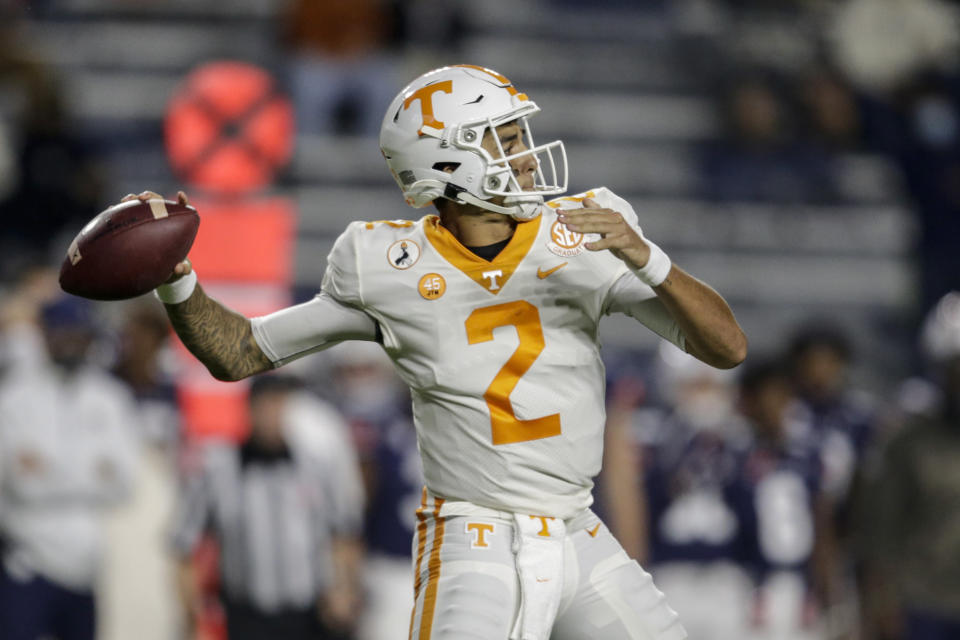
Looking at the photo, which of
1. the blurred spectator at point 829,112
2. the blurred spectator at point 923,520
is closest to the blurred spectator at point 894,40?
the blurred spectator at point 829,112

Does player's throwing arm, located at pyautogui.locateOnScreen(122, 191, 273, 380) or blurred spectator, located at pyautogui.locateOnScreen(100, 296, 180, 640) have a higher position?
player's throwing arm, located at pyautogui.locateOnScreen(122, 191, 273, 380)

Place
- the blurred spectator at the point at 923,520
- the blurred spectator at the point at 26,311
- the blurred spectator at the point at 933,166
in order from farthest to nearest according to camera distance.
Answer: the blurred spectator at the point at 933,166, the blurred spectator at the point at 26,311, the blurred spectator at the point at 923,520

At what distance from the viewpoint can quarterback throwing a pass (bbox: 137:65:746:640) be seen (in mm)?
3344

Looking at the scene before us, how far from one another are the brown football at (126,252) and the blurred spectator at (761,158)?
7216 millimetres

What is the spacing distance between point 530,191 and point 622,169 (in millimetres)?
7338

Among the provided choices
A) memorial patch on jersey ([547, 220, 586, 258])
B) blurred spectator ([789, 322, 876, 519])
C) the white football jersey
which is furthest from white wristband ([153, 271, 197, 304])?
blurred spectator ([789, 322, 876, 519])

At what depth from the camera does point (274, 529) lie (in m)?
6.40

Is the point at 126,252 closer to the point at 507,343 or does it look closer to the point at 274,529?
the point at 507,343

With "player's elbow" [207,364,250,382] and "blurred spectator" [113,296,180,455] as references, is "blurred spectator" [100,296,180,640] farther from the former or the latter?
"player's elbow" [207,364,250,382]

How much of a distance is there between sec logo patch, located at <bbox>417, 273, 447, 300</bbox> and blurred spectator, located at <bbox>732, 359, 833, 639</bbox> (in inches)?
160

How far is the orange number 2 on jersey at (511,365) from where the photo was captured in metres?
3.39

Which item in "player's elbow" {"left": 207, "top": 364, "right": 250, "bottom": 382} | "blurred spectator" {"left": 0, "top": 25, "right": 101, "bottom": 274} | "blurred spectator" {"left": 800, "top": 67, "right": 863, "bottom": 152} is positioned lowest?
"blurred spectator" {"left": 0, "top": 25, "right": 101, "bottom": 274}

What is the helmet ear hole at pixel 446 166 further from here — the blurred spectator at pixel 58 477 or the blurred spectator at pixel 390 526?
the blurred spectator at pixel 390 526

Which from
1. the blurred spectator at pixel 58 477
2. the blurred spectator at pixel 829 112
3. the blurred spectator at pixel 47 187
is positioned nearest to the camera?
the blurred spectator at pixel 58 477
